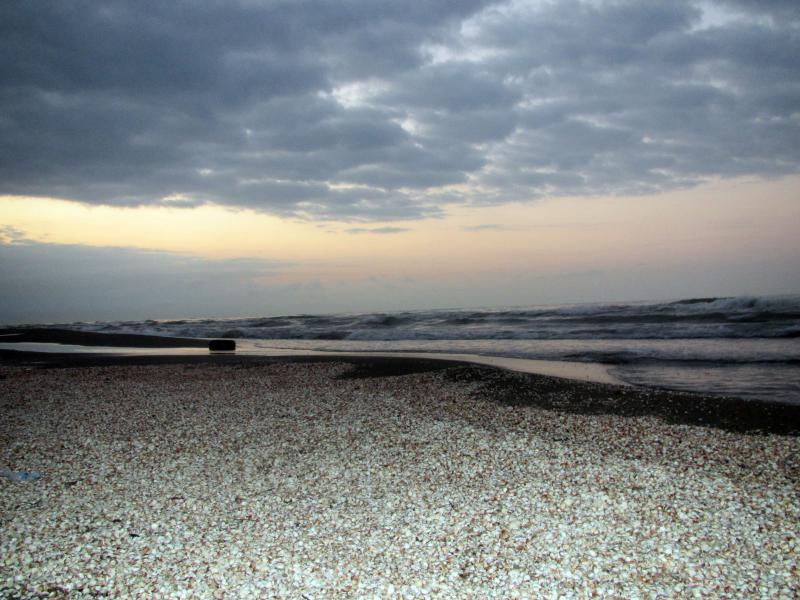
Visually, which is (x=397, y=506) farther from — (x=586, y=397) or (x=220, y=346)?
(x=220, y=346)

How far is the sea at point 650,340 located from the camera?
13820mm

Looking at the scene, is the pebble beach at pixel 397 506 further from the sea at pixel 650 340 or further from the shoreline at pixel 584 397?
the sea at pixel 650 340

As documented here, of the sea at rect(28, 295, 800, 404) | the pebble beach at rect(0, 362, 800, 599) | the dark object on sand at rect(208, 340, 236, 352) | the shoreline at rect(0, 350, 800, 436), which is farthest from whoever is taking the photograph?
the dark object on sand at rect(208, 340, 236, 352)

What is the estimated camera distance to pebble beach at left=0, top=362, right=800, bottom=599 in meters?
4.24

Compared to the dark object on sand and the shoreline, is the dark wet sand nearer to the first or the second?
the shoreline

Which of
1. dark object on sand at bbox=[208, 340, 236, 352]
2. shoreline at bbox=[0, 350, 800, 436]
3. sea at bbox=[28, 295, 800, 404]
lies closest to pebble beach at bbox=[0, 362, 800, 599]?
shoreline at bbox=[0, 350, 800, 436]

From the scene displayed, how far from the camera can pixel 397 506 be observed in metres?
5.55

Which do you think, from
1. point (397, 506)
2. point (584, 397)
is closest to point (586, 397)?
point (584, 397)

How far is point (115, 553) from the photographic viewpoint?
466cm

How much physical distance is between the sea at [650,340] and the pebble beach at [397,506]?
19.8 feet

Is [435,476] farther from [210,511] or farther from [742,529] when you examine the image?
[742,529]

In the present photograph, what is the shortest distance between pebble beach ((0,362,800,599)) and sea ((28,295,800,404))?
603cm

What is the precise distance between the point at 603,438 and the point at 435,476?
2909 millimetres

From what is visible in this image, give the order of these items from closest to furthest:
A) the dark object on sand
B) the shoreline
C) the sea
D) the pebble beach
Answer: the pebble beach, the shoreline, the sea, the dark object on sand
